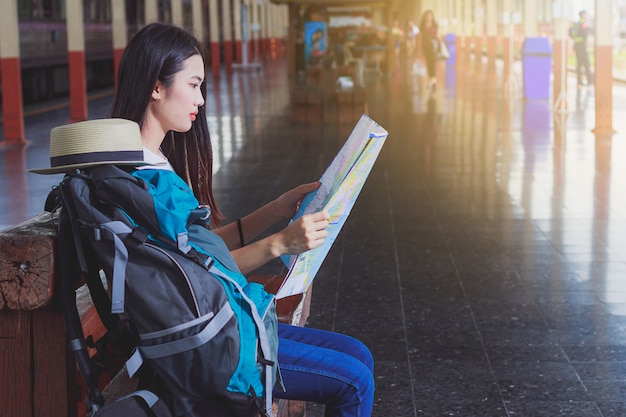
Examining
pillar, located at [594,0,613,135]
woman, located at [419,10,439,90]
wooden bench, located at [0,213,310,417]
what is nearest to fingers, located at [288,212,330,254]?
wooden bench, located at [0,213,310,417]

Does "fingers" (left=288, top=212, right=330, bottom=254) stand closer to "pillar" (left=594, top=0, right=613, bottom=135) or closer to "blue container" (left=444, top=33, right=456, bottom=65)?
"pillar" (left=594, top=0, right=613, bottom=135)

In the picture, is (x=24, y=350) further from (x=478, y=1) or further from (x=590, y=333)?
(x=478, y=1)

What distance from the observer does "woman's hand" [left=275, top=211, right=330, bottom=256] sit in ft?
7.24

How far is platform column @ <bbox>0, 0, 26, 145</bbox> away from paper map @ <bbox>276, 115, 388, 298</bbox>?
35.7 feet

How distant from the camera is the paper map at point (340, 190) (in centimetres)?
220

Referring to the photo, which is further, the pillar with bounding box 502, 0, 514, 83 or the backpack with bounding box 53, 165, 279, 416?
the pillar with bounding box 502, 0, 514, 83

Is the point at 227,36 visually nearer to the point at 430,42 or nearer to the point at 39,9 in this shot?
the point at 430,42

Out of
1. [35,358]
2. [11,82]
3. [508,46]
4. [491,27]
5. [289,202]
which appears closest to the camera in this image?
[35,358]

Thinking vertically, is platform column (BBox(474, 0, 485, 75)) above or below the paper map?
above

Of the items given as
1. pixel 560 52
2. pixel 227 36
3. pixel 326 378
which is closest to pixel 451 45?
pixel 227 36

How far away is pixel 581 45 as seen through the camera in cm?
2209

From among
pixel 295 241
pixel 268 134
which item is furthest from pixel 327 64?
pixel 295 241

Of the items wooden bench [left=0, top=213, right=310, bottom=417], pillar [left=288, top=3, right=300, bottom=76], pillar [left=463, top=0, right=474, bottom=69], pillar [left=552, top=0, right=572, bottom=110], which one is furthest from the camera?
pillar [left=463, top=0, right=474, bottom=69]

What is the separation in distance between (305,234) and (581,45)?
2106 cm
